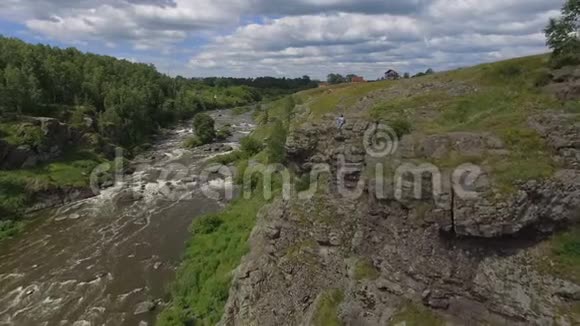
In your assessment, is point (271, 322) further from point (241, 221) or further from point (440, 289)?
point (241, 221)

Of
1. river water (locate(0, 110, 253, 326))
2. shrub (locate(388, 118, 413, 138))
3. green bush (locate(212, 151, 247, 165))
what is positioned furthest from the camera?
green bush (locate(212, 151, 247, 165))

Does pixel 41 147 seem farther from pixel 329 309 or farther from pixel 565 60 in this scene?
pixel 565 60

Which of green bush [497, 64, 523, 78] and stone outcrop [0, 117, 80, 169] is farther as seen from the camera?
stone outcrop [0, 117, 80, 169]

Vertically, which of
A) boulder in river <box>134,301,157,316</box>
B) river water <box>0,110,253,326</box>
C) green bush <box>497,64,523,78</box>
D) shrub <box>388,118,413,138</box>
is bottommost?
boulder in river <box>134,301,157,316</box>

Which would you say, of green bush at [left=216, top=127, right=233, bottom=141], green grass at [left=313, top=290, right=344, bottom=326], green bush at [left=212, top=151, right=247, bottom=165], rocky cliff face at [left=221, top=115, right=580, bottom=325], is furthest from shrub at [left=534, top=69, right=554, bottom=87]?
green bush at [left=216, top=127, right=233, bottom=141]

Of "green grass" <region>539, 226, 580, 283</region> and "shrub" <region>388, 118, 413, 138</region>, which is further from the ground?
"shrub" <region>388, 118, 413, 138</region>

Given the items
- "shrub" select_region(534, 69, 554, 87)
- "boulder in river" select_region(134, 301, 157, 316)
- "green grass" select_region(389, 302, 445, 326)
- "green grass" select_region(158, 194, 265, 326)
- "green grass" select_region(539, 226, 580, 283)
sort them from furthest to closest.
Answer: "boulder in river" select_region(134, 301, 157, 316) < "shrub" select_region(534, 69, 554, 87) < "green grass" select_region(158, 194, 265, 326) < "green grass" select_region(389, 302, 445, 326) < "green grass" select_region(539, 226, 580, 283)

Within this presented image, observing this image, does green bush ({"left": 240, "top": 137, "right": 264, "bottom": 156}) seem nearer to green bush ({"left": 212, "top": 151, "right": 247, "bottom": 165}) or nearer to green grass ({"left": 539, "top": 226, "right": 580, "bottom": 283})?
green bush ({"left": 212, "top": 151, "right": 247, "bottom": 165})
